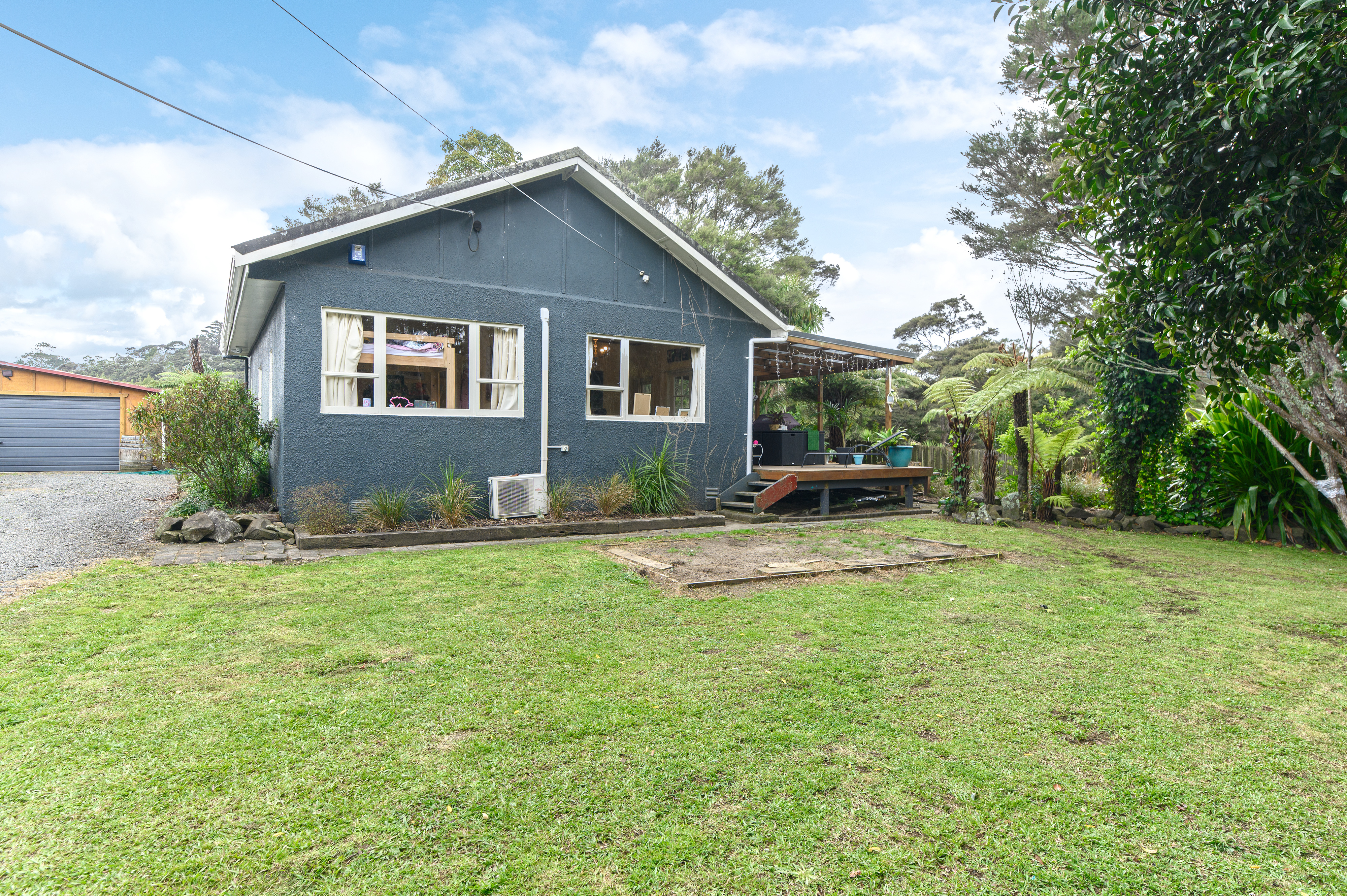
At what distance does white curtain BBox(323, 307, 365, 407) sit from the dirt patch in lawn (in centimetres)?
366

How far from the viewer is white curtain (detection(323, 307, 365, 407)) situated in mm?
7824

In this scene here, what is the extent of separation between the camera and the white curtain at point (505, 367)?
29.3ft

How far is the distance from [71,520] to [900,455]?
13013 mm

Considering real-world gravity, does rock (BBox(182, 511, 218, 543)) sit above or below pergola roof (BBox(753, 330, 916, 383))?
below

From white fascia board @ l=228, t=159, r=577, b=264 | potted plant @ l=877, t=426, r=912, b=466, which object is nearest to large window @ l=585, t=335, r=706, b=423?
white fascia board @ l=228, t=159, r=577, b=264

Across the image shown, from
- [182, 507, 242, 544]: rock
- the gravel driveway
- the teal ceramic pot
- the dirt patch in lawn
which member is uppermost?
the teal ceramic pot

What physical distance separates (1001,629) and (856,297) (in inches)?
1243

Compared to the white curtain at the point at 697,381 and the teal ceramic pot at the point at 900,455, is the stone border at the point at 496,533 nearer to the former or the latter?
the white curtain at the point at 697,381

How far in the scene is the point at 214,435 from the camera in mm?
8328

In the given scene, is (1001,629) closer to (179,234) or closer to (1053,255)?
(1053,255)

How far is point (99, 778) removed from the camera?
224cm

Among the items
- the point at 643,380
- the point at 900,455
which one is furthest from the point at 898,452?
the point at 643,380

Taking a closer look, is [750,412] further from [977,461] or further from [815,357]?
[977,461]

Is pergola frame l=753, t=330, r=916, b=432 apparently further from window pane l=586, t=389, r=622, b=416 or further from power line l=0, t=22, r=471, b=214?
power line l=0, t=22, r=471, b=214
